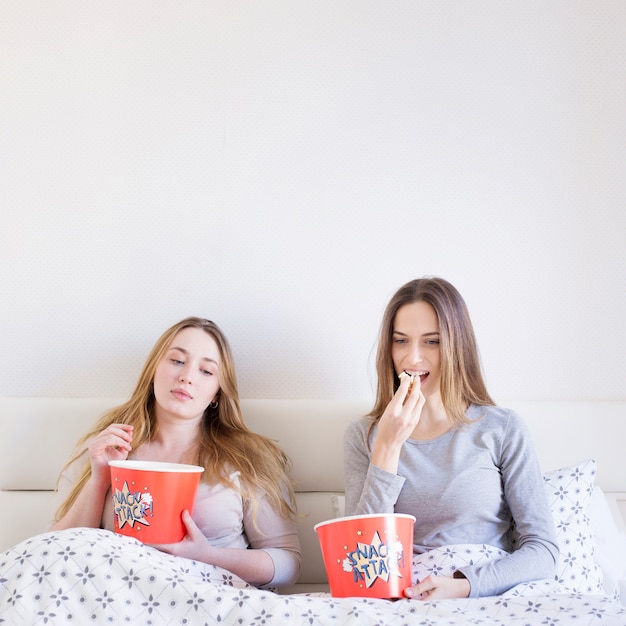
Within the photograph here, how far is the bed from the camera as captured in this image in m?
1.08

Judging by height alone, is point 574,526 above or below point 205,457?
below

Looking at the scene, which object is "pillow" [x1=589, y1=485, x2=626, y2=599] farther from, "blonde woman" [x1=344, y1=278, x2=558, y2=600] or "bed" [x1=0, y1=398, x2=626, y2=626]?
"blonde woman" [x1=344, y1=278, x2=558, y2=600]

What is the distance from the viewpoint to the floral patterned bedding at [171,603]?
1054 millimetres

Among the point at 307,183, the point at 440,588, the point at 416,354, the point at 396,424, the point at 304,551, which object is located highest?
the point at 307,183

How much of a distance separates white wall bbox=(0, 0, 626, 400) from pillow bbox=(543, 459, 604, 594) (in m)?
0.36

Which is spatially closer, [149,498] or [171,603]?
[171,603]

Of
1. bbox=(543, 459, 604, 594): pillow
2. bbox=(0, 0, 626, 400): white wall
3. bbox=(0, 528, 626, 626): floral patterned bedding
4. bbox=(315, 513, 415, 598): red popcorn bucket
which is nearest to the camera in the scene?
bbox=(0, 528, 626, 626): floral patterned bedding

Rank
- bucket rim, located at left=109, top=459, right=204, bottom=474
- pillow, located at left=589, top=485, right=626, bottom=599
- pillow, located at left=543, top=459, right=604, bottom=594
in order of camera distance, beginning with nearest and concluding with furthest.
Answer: bucket rim, located at left=109, top=459, right=204, bottom=474 < pillow, located at left=543, top=459, right=604, bottom=594 < pillow, located at left=589, top=485, right=626, bottom=599

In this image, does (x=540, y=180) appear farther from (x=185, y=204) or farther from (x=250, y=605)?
(x=250, y=605)

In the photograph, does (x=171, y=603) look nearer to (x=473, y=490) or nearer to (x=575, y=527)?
(x=473, y=490)

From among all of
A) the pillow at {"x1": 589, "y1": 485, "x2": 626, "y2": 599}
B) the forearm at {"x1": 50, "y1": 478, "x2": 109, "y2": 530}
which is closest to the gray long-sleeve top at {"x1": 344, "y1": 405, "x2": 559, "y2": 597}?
the pillow at {"x1": 589, "y1": 485, "x2": 626, "y2": 599}

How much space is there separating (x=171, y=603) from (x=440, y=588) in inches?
17.6

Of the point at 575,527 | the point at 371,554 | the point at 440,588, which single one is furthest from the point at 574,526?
the point at 371,554

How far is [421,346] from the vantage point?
5.12 feet
